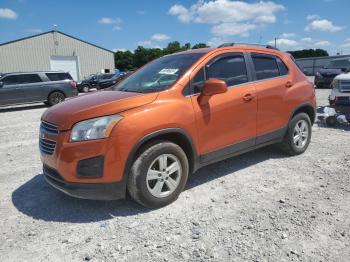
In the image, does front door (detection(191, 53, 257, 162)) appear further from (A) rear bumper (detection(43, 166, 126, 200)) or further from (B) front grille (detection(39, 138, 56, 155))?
(B) front grille (detection(39, 138, 56, 155))

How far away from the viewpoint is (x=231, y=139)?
450 cm

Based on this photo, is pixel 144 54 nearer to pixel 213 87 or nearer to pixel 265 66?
pixel 265 66

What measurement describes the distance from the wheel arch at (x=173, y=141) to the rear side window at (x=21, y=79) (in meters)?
13.0

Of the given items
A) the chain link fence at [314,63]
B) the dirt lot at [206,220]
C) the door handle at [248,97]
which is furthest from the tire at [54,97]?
the chain link fence at [314,63]

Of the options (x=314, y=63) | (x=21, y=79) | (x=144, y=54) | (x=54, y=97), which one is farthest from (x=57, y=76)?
(x=144, y=54)

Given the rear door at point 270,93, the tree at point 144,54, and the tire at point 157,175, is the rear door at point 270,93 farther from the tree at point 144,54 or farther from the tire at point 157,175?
the tree at point 144,54

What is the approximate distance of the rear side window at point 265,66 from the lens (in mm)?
4984

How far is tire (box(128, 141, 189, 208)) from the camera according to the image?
3.63 meters

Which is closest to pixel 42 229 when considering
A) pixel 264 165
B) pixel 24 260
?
pixel 24 260

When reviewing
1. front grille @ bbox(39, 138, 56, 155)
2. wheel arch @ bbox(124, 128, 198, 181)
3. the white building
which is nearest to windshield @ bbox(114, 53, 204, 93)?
wheel arch @ bbox(124, 128, 198, 181)

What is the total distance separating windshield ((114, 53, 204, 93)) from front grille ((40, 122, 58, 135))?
1.09 m

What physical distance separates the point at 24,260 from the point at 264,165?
3.60 meters

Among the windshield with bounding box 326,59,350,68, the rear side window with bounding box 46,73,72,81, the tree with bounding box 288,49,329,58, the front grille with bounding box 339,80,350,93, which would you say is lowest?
the front grille with bounding box 339,80,350,93

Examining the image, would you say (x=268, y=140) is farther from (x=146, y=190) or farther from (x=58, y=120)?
(x=58, y=120)
